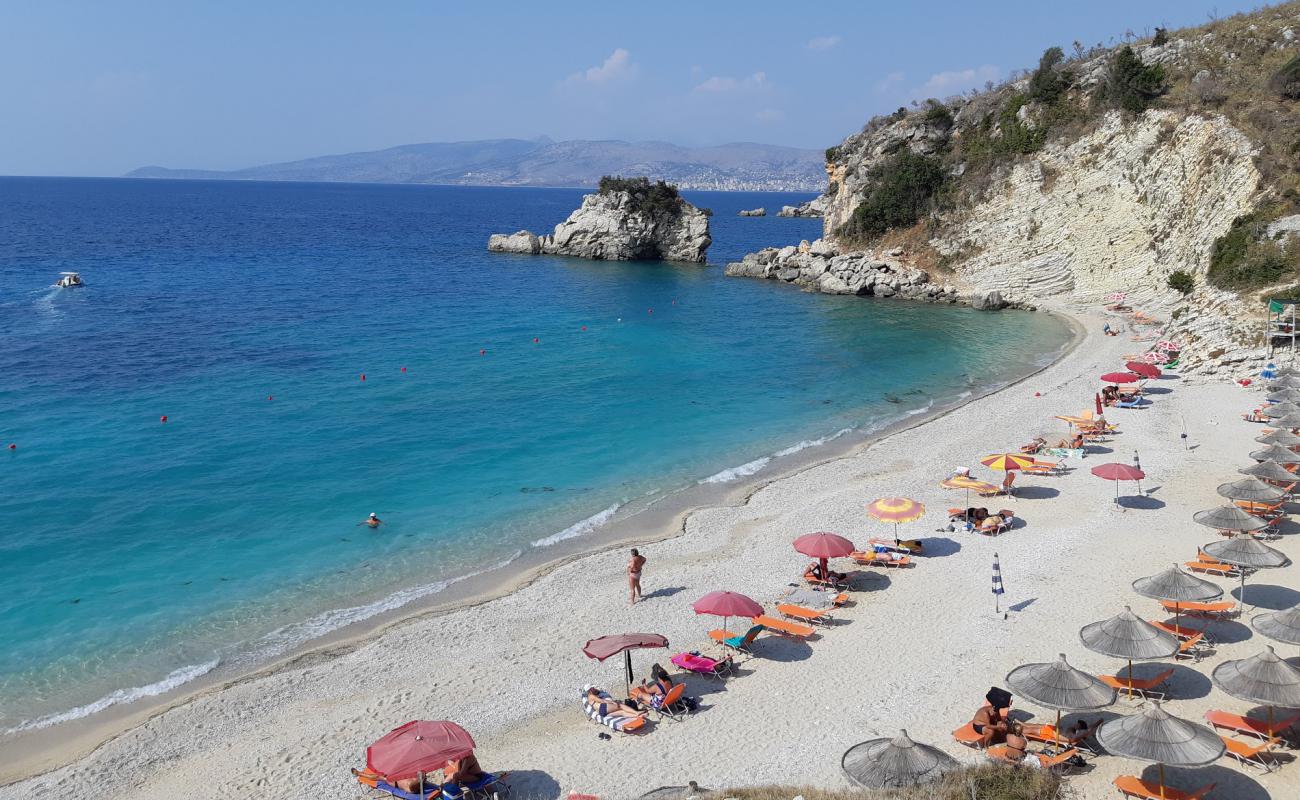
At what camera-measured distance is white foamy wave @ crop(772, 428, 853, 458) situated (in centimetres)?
3241

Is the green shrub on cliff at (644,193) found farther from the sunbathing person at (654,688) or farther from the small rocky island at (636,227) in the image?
the sunbathing person at (654,688)

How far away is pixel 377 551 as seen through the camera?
78.5ft

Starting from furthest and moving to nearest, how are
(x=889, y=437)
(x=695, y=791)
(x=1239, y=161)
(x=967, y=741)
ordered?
(x=1239, y=161) → (x=889, y=437) → (x=967, y=741) → (x=695, y=791)

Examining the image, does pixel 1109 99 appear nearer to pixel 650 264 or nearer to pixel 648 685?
pixel 650 264

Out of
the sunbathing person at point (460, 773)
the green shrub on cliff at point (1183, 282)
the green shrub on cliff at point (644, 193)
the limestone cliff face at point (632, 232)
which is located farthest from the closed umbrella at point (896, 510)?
the green shrub on cliff at point (644, 193)

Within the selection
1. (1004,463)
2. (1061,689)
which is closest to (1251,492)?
(1004,463)

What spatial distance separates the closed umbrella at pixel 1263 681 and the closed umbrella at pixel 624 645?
31.1ft

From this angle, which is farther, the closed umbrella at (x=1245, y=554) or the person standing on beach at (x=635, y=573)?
the person standing on beach at (x=635, y=573)

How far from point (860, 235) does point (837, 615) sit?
60944 mm

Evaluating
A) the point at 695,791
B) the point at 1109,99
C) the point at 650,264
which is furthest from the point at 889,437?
the point at 650,264

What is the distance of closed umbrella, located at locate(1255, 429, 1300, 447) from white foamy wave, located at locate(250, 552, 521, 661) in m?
23.6

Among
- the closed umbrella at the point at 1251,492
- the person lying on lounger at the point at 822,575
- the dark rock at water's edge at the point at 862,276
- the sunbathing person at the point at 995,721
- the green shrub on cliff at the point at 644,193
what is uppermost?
the green shrub on cliff at the point at 644,193

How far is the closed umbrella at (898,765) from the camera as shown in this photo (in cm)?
1243

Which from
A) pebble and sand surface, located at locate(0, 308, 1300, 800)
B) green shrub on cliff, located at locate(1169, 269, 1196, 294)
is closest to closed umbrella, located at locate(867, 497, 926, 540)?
pebble and sand surface, located at locate(0, 308, 1300, 800)
